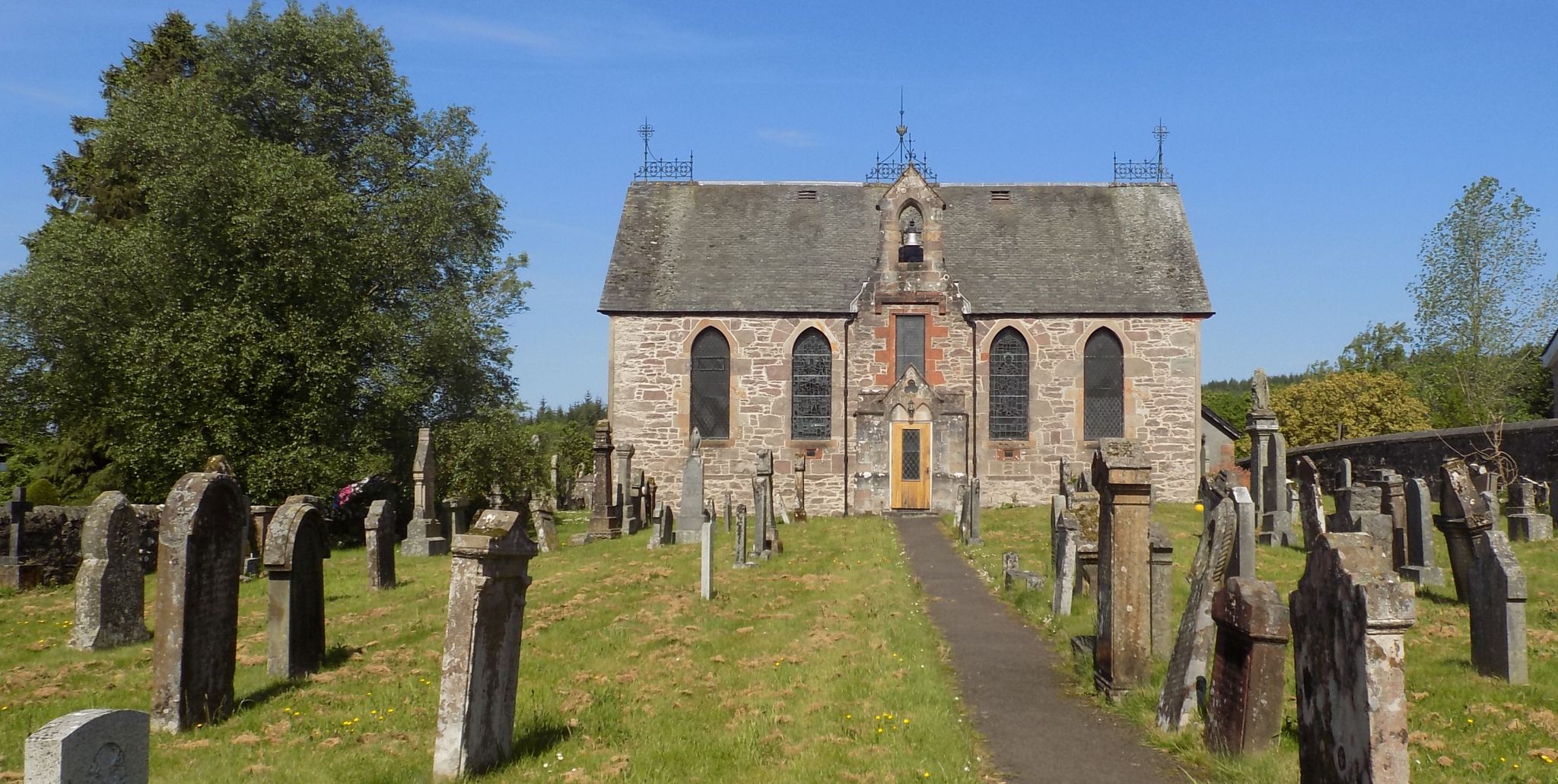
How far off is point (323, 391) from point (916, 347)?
1611cm

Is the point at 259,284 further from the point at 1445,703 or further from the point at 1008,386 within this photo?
the point at 1445,703

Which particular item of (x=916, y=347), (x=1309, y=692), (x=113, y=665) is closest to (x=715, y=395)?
(x=916, y=347)

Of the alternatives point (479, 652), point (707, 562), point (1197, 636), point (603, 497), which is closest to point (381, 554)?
point (707, 562)

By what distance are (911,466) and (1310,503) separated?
1535cm

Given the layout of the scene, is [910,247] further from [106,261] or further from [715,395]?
[106,261]

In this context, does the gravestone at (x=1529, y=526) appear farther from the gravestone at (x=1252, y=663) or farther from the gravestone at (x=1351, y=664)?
the gravestone at (x=1351, y=664)

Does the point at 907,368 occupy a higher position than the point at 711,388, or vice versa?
the point at 907,368

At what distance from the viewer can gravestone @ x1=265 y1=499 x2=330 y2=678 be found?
32.8 feet

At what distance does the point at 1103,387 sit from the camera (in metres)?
32.3

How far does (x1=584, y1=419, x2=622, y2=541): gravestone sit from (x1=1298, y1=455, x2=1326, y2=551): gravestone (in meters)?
14.0

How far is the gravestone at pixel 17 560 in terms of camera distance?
1739 cm

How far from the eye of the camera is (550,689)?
9.34 m

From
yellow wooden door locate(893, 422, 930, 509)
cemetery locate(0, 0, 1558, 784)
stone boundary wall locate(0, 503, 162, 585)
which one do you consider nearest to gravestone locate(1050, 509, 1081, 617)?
cemetery locate(0, 0, 1558, 784)

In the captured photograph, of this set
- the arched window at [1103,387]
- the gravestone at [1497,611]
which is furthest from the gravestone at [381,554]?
the arched window at [1103,387]
